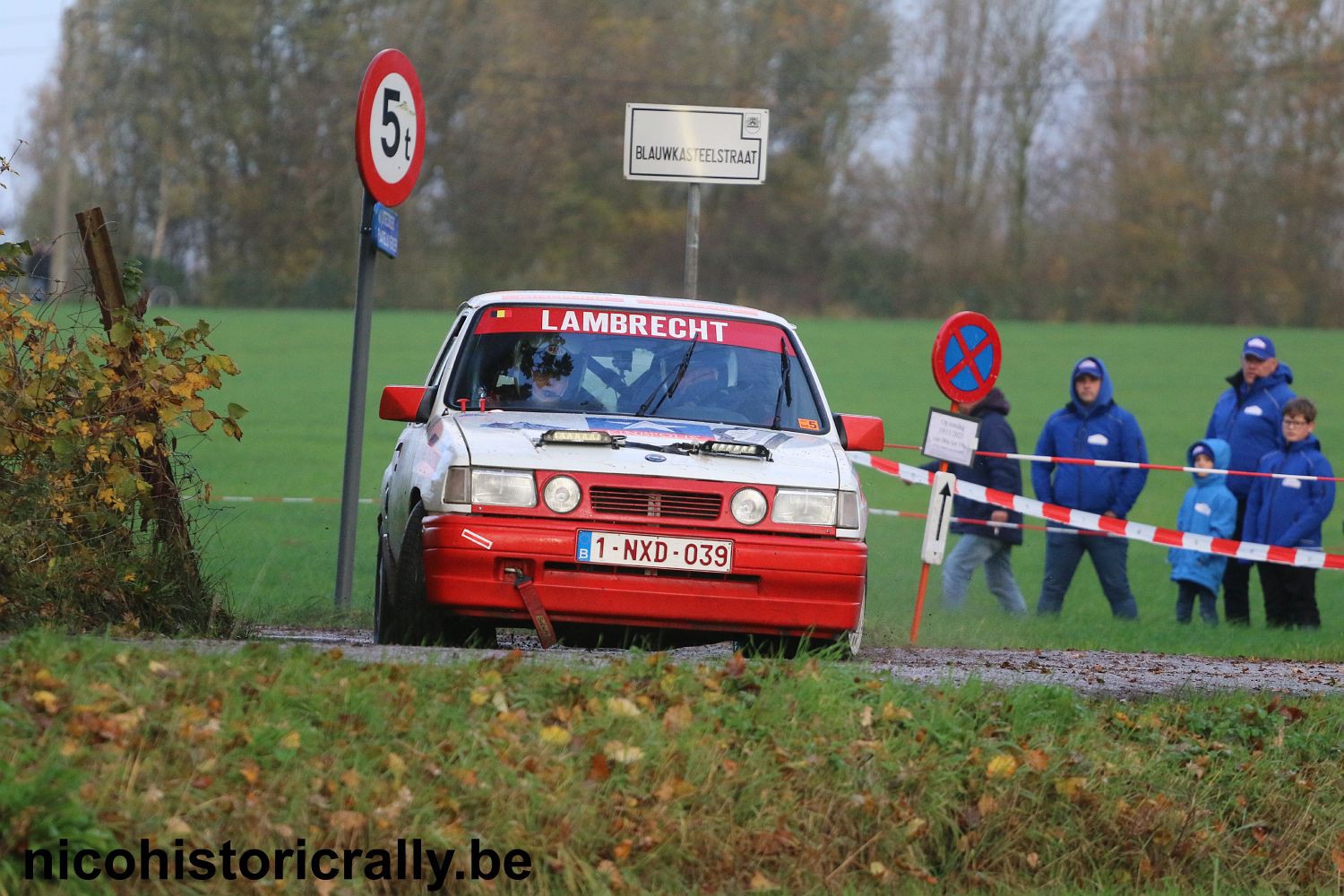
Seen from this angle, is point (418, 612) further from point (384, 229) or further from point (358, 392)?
point (384, 229)

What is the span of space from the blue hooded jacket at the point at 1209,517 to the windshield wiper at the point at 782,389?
257 inches

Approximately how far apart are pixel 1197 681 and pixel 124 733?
4.53 meters

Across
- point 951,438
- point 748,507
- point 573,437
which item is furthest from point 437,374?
point 951,438

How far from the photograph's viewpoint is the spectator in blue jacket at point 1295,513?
1366 cm

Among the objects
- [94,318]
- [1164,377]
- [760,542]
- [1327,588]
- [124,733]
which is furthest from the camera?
[1164,377]

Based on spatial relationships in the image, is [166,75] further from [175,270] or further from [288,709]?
[288,709]

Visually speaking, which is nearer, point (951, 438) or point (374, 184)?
point (374, 184)

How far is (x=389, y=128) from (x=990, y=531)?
637 cm

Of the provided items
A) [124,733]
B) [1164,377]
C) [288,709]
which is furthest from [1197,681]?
[1164,377]

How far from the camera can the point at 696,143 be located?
37.3 feet

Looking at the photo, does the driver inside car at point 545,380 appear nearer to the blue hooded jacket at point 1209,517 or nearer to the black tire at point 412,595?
the black tire at point 412,595

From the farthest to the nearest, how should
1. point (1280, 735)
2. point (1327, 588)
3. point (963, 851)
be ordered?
point (1327, 588) < point (1280, 735) < point (963, 851)

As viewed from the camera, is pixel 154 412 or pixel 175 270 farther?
pixel 175 270

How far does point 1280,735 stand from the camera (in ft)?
21.2
